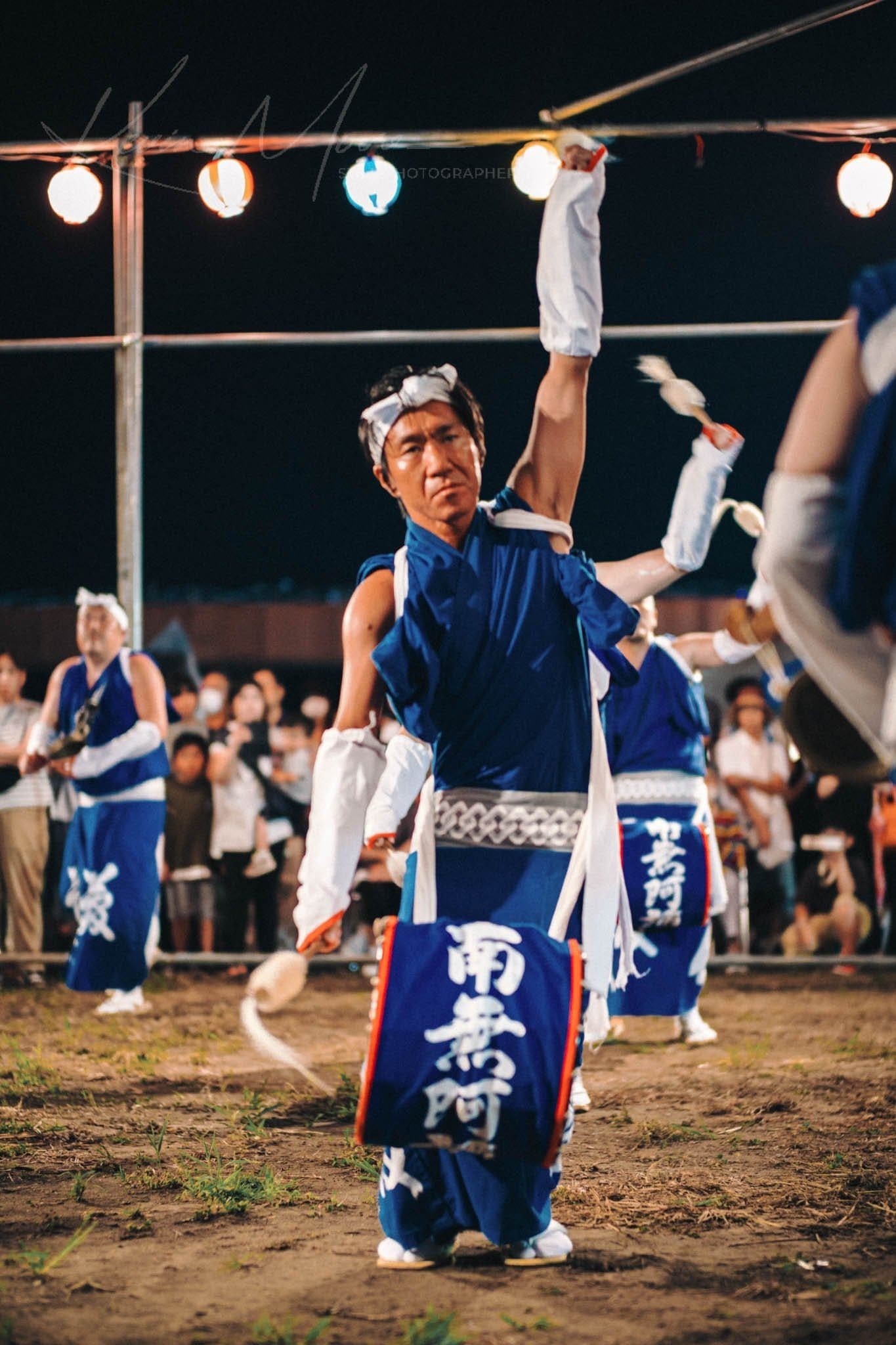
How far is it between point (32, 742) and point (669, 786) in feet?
11.0

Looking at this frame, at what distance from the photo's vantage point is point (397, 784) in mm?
3252

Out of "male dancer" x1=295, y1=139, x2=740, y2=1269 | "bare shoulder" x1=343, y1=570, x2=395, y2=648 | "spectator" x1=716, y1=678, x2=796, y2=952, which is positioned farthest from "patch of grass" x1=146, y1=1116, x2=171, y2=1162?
"spectator" x1=716, y1=678, x2=796, y2=952

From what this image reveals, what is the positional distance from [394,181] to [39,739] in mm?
3379

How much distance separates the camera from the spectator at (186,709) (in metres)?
9.26

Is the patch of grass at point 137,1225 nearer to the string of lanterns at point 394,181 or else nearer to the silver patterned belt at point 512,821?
the silver patterned belt at point 512,821

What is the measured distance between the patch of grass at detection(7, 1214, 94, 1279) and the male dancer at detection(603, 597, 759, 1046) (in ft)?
9.76

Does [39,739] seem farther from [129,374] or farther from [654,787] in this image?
[654,787]

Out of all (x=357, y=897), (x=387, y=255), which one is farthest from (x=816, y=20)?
(x=387, y=255)

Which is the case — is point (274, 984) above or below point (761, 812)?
below

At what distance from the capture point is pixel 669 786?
6020mm

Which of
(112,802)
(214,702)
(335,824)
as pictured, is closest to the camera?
(335,824)

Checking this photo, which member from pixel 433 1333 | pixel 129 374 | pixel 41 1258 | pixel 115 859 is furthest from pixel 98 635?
pixel 433 1333

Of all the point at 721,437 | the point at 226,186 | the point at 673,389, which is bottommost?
the point at 721,437

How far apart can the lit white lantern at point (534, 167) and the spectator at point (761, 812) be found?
3752mm
